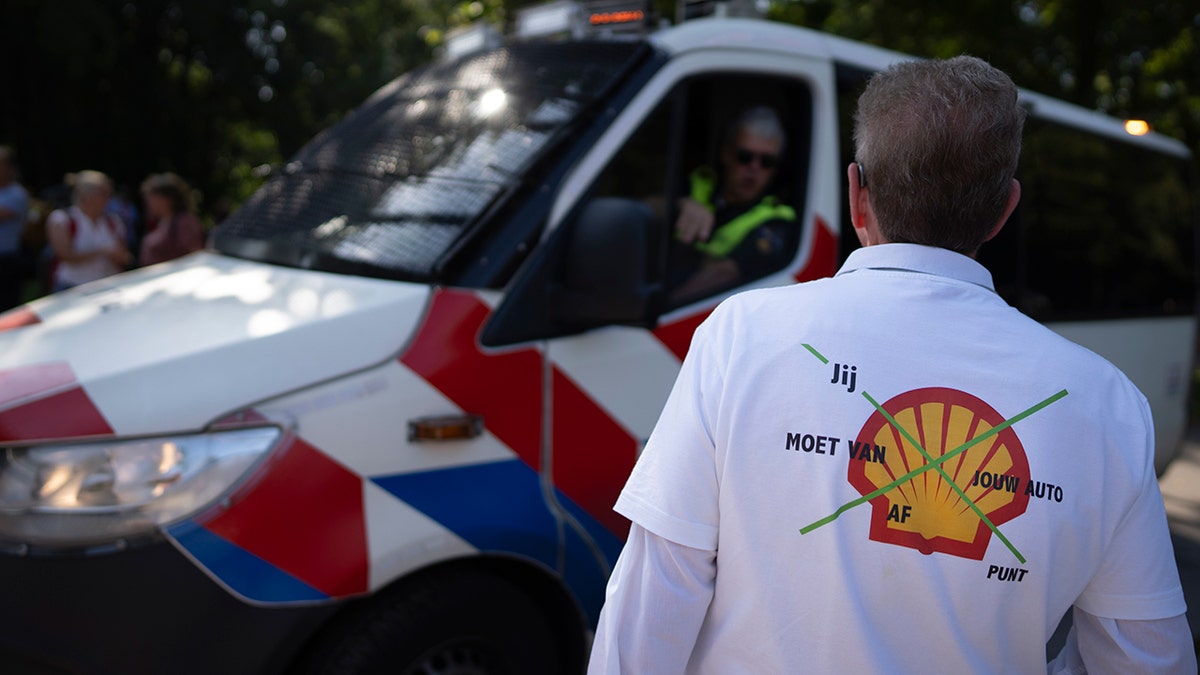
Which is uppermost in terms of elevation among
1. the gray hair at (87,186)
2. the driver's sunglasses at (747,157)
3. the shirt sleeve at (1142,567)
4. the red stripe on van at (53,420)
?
the driver's sunglasses at (747,157)

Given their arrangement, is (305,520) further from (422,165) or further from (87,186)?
(87,186)

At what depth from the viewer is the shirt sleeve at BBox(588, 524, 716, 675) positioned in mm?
1392

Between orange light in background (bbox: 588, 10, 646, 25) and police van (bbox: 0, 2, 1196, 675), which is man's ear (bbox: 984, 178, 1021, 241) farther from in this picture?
orange light in background (bbox: 588, 10, 646, 25)

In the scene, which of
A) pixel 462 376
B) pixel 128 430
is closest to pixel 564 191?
pixel 462 376

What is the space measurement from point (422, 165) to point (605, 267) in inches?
31.1

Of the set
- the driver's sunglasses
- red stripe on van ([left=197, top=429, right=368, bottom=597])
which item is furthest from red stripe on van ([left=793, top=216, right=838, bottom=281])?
red stripe on van ([left=197, top=429, right=368, bottom=597])

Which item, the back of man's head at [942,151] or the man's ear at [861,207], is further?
the man's ear at [861,207]

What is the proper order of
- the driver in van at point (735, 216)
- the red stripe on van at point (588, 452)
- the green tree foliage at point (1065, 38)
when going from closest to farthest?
the red stripe on van at point (588, 452)
the driver in van at point (735, 216)
the green tree foliage at point (1065, 38)

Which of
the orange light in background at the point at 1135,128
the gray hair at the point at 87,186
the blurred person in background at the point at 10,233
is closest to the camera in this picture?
the orange light in background at the point at 1135,128

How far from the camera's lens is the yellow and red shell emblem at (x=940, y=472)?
1.31 meters

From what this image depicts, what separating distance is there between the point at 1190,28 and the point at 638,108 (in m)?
12.3

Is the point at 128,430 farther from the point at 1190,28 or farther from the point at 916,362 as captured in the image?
the point at 1190,28

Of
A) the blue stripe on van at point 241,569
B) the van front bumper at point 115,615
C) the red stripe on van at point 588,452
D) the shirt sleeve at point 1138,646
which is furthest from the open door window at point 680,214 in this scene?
the shirt sleeve at point 1138,646

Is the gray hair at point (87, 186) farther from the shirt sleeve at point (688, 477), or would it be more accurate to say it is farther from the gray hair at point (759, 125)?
the shirt sleeve at point (688, 477)
